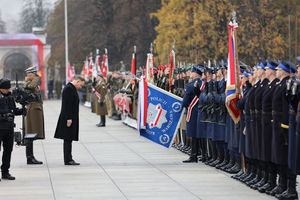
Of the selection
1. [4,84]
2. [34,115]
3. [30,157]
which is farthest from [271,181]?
[30,157]

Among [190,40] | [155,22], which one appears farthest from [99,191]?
[155,22]

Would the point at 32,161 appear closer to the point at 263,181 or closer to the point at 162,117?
the point at 162,117

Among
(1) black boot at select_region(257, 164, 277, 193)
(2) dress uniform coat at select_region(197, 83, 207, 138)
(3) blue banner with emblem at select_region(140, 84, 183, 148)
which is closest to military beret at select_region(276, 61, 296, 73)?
(1) black boot at select_region(257, 164, 277, 193)

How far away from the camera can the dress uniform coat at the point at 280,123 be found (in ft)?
43.8

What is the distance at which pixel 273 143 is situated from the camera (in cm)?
1367

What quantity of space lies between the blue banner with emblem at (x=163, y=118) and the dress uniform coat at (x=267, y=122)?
6.58 metres

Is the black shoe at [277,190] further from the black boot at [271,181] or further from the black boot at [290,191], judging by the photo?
the black boot at [290,191]

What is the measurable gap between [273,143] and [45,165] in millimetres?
7031

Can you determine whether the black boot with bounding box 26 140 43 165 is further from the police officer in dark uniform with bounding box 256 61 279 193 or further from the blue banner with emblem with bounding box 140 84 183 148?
the police officer in dark uniform with bounding box 256 61 279 193

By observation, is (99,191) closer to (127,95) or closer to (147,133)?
(147,133)

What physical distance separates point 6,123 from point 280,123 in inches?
208

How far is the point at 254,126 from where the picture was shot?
14.5 metres

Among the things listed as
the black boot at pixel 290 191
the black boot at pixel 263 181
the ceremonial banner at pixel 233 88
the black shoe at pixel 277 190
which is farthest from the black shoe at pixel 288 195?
the ceremonial banner at pixel 233 88

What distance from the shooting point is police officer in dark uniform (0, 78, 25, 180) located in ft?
54.1
